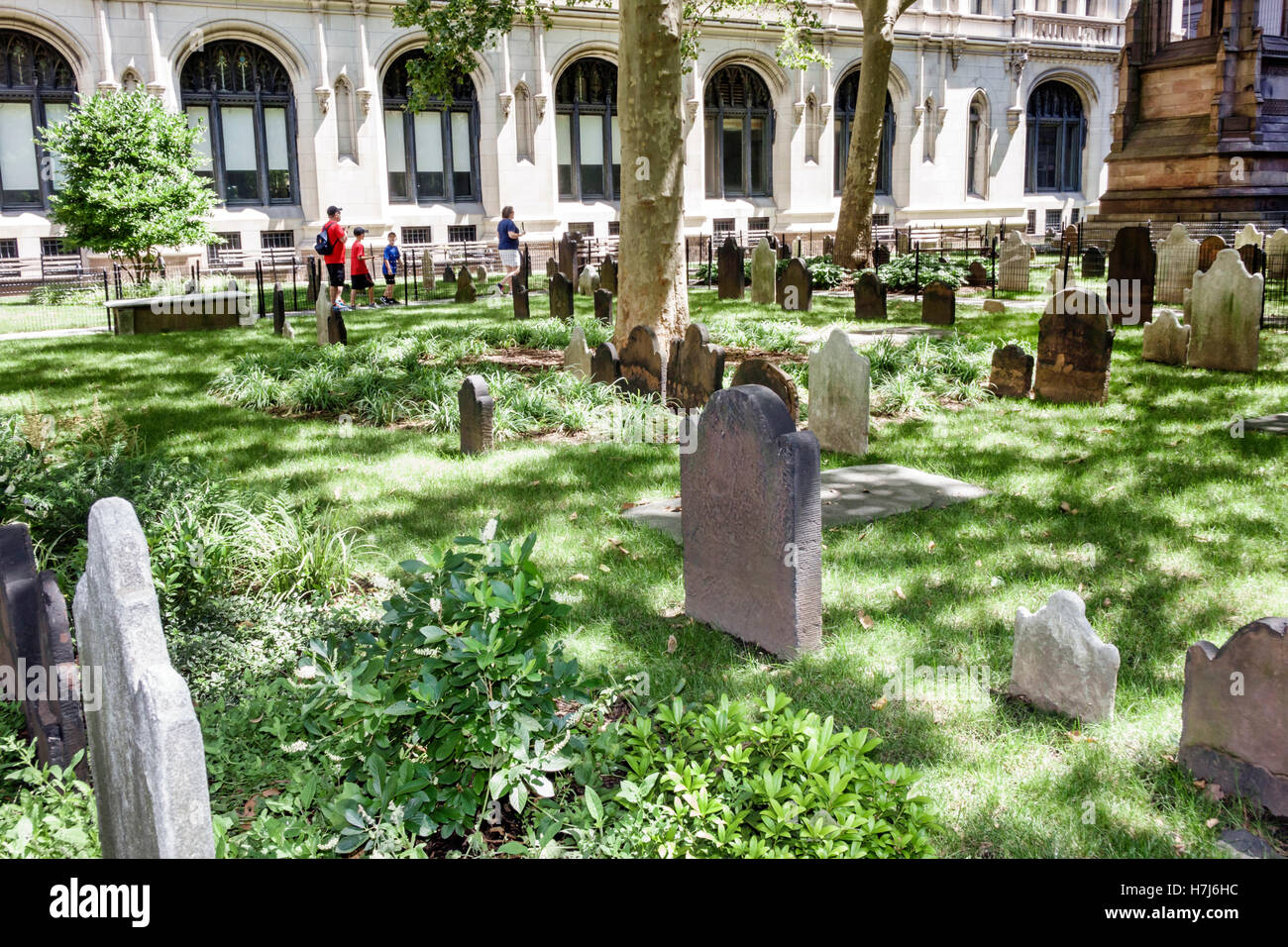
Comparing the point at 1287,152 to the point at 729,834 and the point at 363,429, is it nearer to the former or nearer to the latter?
the point at 363,429

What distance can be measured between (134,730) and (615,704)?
2197 mm

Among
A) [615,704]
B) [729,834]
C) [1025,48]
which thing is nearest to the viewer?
[729,834]

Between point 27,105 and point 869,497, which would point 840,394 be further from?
point 27,105

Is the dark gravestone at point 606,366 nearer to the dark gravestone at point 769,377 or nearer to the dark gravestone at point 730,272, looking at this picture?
the dark gravestone at point 769,377

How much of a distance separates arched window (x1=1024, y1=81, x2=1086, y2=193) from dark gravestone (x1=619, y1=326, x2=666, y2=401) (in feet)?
119

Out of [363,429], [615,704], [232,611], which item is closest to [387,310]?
[363,429]

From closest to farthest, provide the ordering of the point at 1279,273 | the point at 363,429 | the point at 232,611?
1. the point at 232,611
2. the point at 363,429
3. the point at 1279,273

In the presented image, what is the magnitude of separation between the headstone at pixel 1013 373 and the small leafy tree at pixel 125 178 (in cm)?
1737

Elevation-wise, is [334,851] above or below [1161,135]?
below

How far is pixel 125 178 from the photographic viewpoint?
20.8 m

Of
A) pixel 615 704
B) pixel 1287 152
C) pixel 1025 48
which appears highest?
pixel 1025 48

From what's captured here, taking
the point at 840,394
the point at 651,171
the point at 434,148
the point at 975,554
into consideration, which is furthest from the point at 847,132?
the point at 975,554

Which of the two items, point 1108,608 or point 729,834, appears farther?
point 1108,608

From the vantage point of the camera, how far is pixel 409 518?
6617 millimetres
